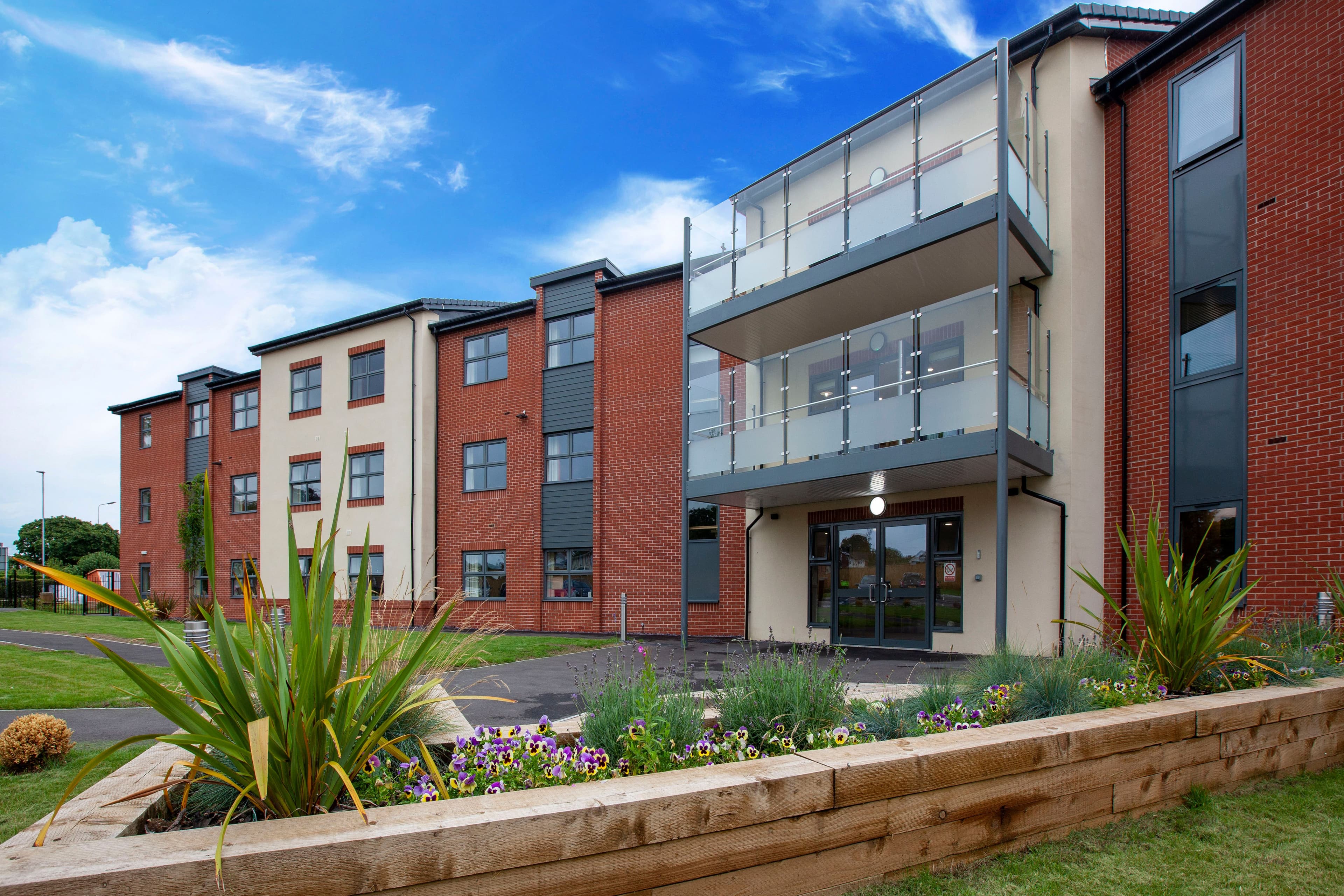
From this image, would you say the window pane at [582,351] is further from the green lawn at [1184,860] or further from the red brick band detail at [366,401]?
the green lawn at [1184,860]

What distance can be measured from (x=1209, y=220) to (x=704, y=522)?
9.95m

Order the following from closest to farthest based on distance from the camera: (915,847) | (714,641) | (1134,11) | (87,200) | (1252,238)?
1. (915,847)
2. (1252,238)
3. (1134,11)
4. (87,200)
5. (714,641)

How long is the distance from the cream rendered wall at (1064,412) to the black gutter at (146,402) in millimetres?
27930

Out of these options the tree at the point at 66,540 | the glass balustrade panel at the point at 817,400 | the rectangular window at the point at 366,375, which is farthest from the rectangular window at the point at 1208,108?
the tree at the point at 66,540

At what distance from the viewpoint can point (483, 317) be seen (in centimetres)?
2034

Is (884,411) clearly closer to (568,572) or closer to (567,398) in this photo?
(567,398)

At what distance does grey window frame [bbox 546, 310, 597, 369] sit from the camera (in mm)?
18688

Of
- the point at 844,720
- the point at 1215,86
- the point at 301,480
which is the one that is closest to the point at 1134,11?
the point at 1215,86

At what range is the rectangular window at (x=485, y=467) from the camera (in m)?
19.9

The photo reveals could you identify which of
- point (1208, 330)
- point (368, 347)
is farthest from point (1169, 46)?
point (368, 347)

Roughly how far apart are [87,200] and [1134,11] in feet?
57.2

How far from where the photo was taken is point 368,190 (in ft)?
67.9

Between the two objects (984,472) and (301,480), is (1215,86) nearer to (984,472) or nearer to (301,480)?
(984,472)

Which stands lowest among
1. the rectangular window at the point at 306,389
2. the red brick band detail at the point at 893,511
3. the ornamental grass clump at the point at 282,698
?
the ornamental grass clump at the point at 282,698
